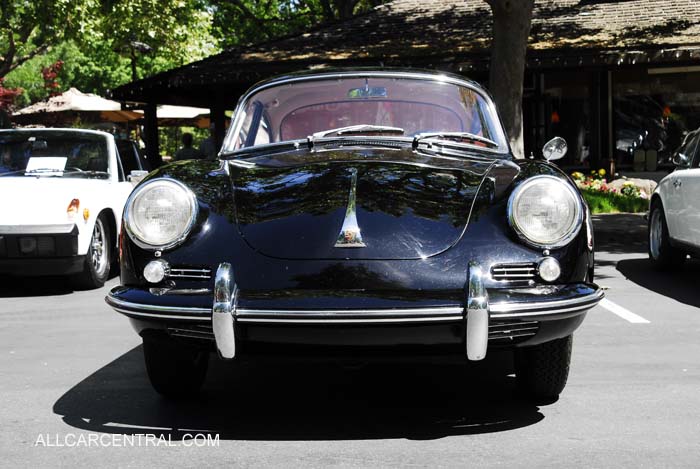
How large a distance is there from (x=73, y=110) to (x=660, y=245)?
2048 centimetres

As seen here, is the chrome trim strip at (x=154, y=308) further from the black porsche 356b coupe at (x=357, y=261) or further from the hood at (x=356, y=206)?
the hood at (x=356, y=206)

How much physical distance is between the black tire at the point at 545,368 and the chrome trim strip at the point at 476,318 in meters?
0.69

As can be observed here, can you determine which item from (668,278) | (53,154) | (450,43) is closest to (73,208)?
(53,154)

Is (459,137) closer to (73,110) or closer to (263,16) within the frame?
(73,110)

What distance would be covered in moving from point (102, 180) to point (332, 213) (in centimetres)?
566

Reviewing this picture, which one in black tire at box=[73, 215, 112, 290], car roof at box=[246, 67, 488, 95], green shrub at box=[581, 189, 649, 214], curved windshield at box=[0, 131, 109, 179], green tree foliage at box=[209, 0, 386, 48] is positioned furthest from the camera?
green tree foliage at box=[209, 0, 386, 48]

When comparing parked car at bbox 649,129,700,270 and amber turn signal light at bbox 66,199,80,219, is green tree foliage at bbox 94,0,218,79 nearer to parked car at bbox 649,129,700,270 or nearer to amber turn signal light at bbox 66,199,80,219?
amber turn signal light at bbox 66,199,80,219

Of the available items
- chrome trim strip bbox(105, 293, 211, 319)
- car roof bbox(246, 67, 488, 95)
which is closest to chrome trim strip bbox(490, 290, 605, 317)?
chrome trim strip bbox(105, 293, 211, 319)

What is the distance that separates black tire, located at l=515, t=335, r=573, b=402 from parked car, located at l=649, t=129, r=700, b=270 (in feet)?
13.8

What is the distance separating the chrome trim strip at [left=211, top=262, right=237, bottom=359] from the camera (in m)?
3.81

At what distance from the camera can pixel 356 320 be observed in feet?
12.3

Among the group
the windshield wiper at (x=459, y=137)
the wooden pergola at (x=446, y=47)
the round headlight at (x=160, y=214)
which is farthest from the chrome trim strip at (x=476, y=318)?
the wooden pergola at (x=446, y=47)

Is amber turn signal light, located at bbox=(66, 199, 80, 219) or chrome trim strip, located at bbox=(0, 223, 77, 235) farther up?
amber turn signal light, located at bbox=(66, 199, 80, 219)

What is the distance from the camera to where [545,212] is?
13.5 ft
